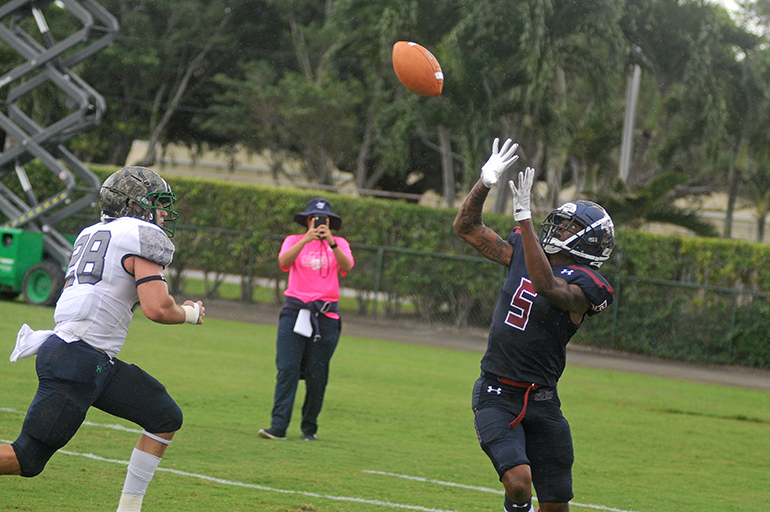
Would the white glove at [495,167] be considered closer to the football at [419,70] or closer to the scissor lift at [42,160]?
the football at [419,70]

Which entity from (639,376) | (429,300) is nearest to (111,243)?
(639,376)

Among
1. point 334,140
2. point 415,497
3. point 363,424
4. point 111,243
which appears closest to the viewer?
point 111,243

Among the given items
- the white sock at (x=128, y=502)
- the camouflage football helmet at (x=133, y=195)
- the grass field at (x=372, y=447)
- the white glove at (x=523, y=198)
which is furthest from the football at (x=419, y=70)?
the white sock at (x=128, y=502)

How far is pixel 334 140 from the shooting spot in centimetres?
3080

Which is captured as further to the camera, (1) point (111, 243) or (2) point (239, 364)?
(2) point (239, 364)

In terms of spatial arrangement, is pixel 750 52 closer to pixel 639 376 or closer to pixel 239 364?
pixel 639 376

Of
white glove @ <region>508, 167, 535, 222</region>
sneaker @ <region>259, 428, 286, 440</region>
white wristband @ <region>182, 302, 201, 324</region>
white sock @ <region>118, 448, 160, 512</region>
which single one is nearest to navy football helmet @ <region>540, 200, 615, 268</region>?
white glove @ <region>508, 167, 535, 222</region>

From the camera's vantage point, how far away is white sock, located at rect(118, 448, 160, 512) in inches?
190

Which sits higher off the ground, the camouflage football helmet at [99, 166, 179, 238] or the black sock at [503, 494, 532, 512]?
the camouflage football helmet at [99, 166, 179, 238]

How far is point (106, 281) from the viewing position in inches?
179

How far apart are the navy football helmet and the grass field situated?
86.6 inches

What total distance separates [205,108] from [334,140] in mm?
7773

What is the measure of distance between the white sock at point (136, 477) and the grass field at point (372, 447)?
2.06 ft

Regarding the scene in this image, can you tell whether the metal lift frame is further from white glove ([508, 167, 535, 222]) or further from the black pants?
white glove ([508, 167, 535, 222])
